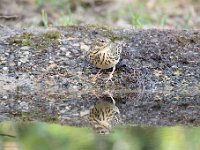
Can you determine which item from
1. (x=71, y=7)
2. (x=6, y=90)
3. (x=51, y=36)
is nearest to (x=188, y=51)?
(x=51, y=36)

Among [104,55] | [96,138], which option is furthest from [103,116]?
[104,55]

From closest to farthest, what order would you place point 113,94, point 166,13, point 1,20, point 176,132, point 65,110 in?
point 176,132, point 65,110, point 113,94, point 1,20, point 166,13

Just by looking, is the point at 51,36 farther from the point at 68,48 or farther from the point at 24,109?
the point at 24,109

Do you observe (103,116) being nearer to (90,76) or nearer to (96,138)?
(96,138)

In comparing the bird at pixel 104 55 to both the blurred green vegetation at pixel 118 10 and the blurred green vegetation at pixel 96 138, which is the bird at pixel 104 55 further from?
the blurred green vegetation at pixel 118 10

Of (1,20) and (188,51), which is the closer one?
(188,51)

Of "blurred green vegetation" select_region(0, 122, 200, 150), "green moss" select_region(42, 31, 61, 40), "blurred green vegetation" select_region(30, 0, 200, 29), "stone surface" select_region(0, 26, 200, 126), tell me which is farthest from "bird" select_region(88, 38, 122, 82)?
"blurred green vegetation" select_region(30, 0, 200, 29)
